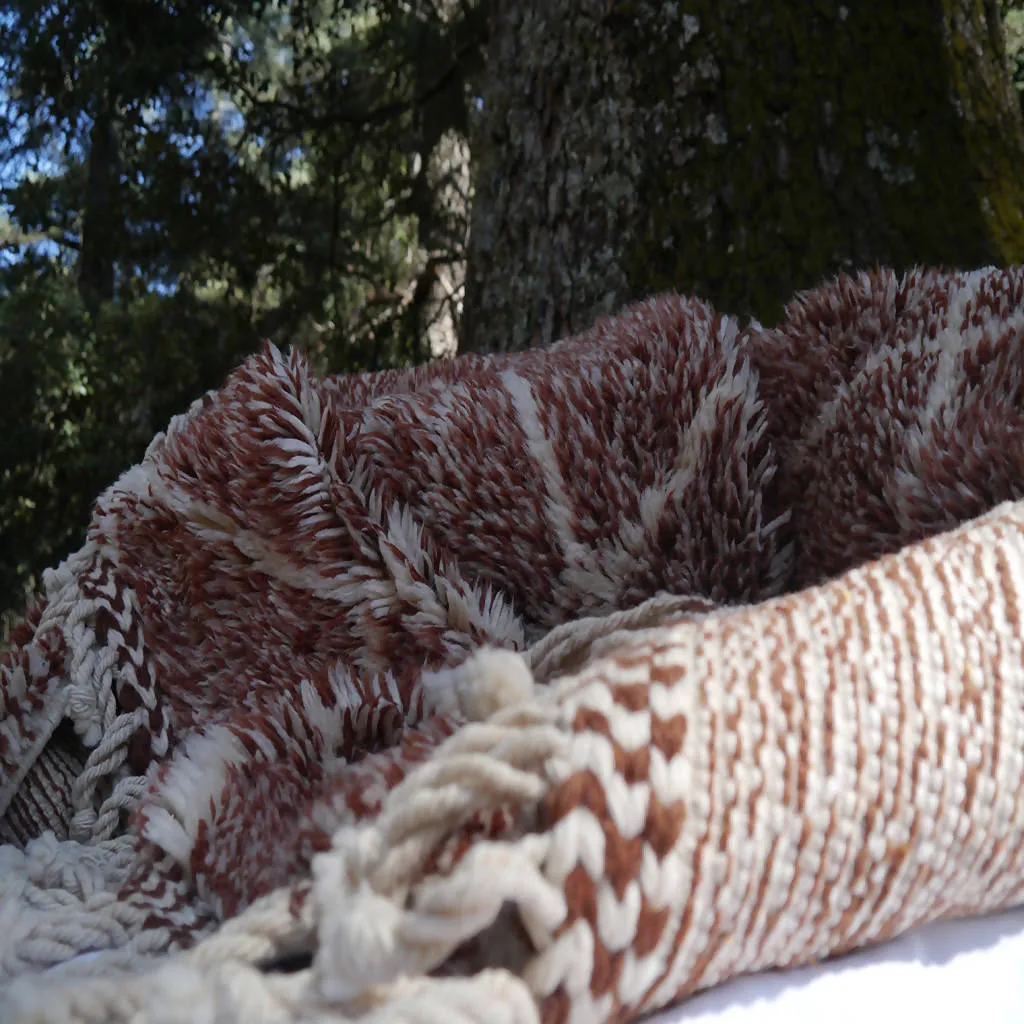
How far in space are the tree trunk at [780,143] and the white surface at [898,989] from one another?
2.46ft

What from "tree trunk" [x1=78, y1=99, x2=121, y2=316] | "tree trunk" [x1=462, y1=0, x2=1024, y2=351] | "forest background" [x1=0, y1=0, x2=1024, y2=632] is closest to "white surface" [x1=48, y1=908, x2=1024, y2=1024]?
"forest background" [x1=0, y1=0, x2=1024, y2=632]

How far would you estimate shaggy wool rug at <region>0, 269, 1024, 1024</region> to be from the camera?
268 millimetres

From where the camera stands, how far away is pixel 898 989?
0.32 meters

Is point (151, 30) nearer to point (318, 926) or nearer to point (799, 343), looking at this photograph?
point (799, 343)

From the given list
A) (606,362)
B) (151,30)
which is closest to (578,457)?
(606,362)

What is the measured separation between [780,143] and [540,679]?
0.77 metres

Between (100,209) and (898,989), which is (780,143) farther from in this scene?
(100,209)

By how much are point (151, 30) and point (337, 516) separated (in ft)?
6.58

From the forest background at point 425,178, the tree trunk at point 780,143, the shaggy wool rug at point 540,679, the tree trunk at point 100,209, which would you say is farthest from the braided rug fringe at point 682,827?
the tree trunk at point 100,209

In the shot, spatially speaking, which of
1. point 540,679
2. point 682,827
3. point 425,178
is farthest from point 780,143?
point 425,178

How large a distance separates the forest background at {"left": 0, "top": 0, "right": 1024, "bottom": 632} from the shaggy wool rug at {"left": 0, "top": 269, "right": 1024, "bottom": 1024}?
199 millimetres

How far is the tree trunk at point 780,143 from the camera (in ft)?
3.14

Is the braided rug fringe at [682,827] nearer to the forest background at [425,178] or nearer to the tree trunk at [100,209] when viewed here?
the forest background at [425,178]

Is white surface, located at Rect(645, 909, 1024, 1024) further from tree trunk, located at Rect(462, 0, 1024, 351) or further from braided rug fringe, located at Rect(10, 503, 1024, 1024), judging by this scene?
tree trunk, located at Rect(462, 0, 1024, 351)
